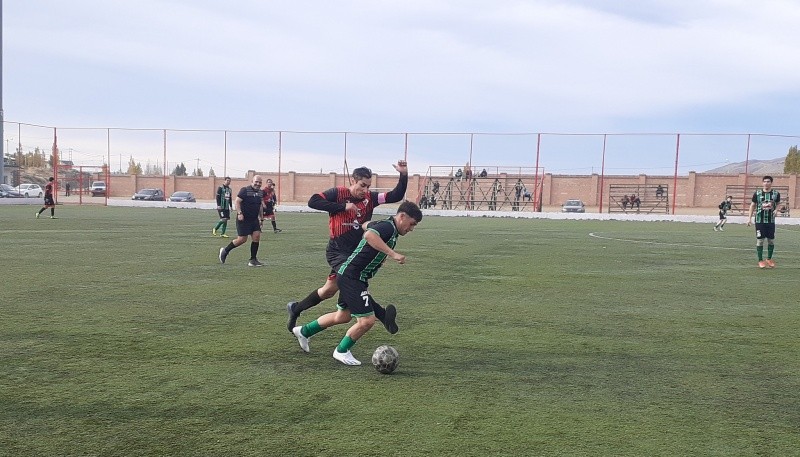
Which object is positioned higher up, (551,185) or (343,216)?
(551,185)

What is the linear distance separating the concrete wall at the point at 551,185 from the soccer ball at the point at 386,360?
45.9 metres

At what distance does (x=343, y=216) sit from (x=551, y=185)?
62.7 metres

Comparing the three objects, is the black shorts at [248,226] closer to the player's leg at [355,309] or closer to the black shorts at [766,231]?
the player's leg at [355,309]

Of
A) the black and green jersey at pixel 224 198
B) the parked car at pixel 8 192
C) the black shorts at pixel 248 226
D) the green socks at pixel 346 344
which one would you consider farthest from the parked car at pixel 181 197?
the green socks at pixel 346 344

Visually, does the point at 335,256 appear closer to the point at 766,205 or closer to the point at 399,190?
the point at 399,190

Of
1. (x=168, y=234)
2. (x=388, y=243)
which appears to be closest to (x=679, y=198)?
(x=168, y=234)

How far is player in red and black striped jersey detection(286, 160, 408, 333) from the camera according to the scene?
754cm

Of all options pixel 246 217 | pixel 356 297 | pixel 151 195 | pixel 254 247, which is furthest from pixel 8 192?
pixel 356 297

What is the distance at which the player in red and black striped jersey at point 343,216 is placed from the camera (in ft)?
24.7

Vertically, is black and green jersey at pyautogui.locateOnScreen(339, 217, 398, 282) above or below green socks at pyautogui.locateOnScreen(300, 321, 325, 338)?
above

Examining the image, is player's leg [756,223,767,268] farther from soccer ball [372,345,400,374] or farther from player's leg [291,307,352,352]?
soccer ball [372,345,400,374]

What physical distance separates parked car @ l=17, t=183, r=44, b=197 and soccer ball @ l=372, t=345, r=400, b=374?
5683 centimetres

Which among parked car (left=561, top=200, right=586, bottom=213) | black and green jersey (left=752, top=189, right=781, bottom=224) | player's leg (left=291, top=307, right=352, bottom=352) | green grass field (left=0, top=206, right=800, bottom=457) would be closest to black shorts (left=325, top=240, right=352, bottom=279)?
player's leg (left=291, top=307, right=352, bottom=352)

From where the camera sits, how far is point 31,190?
56969 mm
